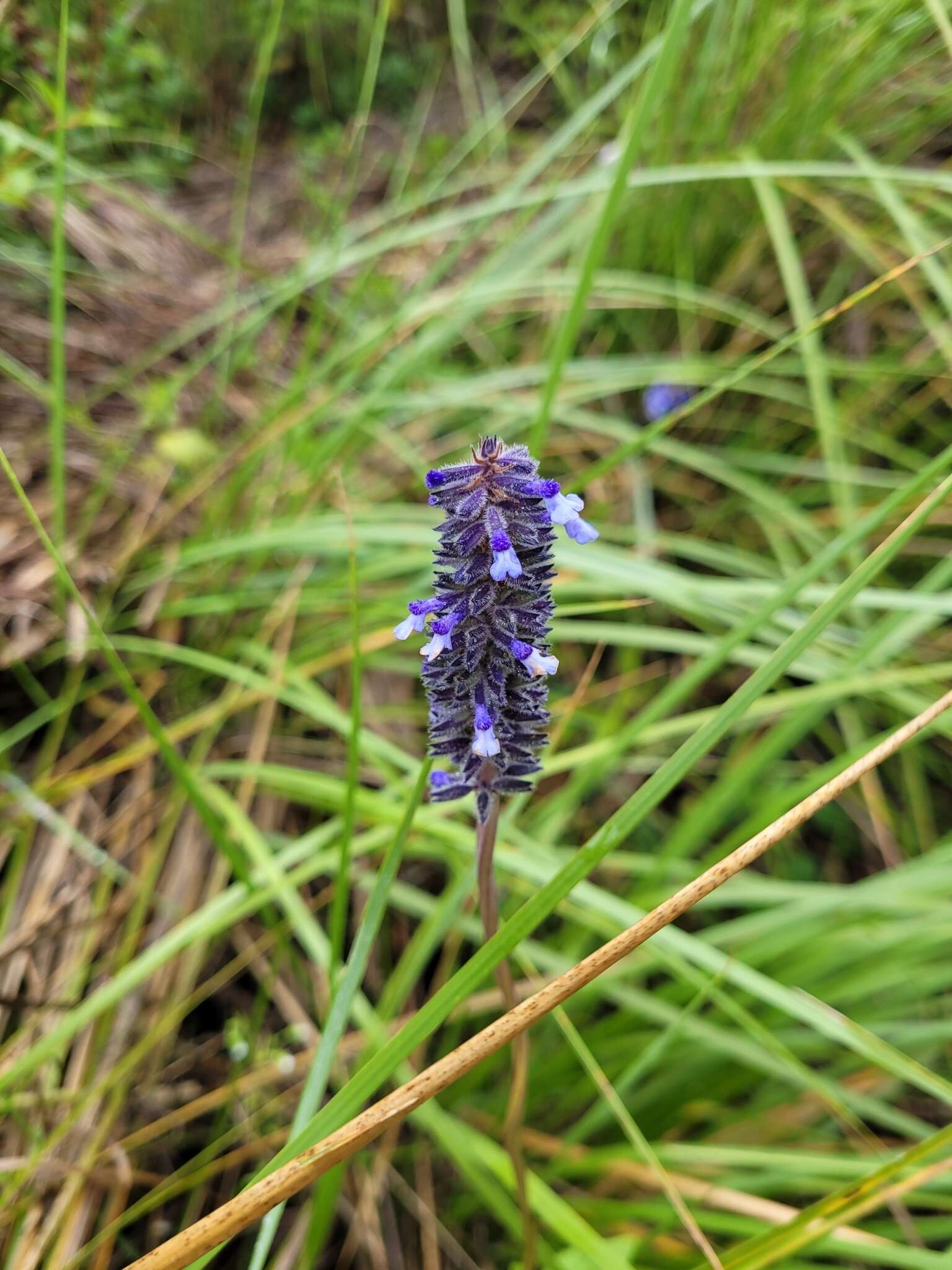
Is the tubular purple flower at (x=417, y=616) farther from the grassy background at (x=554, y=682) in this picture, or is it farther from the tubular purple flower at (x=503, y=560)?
the grassy background at (x=554, y=682)

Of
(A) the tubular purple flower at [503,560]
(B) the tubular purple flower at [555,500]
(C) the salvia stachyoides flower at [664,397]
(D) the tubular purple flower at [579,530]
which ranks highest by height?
(C) the salvia stachyoides flower at [664,397]

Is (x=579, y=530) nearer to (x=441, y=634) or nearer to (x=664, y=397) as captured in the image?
(x=441, y=634)

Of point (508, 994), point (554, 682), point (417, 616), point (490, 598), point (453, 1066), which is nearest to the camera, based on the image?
point (453, 1066)

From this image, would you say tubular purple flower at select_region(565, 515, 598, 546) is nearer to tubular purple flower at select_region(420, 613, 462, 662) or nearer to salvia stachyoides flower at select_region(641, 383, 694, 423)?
tubular purple flower at select_region(420, 613, 462, 662)

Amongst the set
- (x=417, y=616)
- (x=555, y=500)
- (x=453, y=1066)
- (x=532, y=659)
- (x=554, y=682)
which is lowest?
(x=453, y=1066)

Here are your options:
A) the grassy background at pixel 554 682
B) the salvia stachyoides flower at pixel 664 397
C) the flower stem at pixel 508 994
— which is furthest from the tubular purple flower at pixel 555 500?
the salvia stachyoides flower at pixel 664 397

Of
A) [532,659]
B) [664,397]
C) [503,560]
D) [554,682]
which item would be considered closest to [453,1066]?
[532,659]
